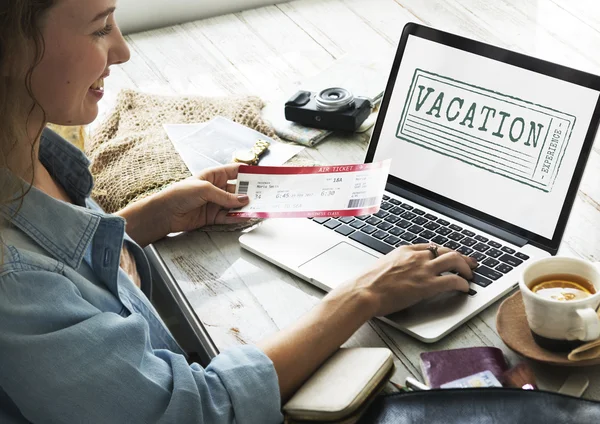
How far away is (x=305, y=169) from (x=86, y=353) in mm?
581

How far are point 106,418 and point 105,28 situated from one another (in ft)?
1.46

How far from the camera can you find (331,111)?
5.07ft

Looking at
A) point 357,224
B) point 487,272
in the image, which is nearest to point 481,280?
point 487,272

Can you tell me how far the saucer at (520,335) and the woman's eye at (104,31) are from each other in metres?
0.60

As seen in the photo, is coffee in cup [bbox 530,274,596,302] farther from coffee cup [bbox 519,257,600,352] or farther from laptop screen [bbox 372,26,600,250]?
laptop screen [bbox 372,26,600,250]

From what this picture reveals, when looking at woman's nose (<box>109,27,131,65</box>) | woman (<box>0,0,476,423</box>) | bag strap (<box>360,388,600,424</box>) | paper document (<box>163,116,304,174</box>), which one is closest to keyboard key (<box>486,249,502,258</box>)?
woman (<box>0,0,476,423</box>)

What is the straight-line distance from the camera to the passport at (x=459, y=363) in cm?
99

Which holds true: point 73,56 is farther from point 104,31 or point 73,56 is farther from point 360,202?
point 360,202

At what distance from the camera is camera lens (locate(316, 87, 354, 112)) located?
1549 mm

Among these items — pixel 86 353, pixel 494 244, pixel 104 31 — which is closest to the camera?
pixel 86 353

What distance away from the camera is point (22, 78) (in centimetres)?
90

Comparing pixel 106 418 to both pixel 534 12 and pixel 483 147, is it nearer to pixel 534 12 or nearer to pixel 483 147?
pixel 483 147

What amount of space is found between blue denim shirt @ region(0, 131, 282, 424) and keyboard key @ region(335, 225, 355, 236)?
1.08 feet

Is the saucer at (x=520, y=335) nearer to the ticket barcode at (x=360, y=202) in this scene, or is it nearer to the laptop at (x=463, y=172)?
the laptop at (x=463, y=172)
